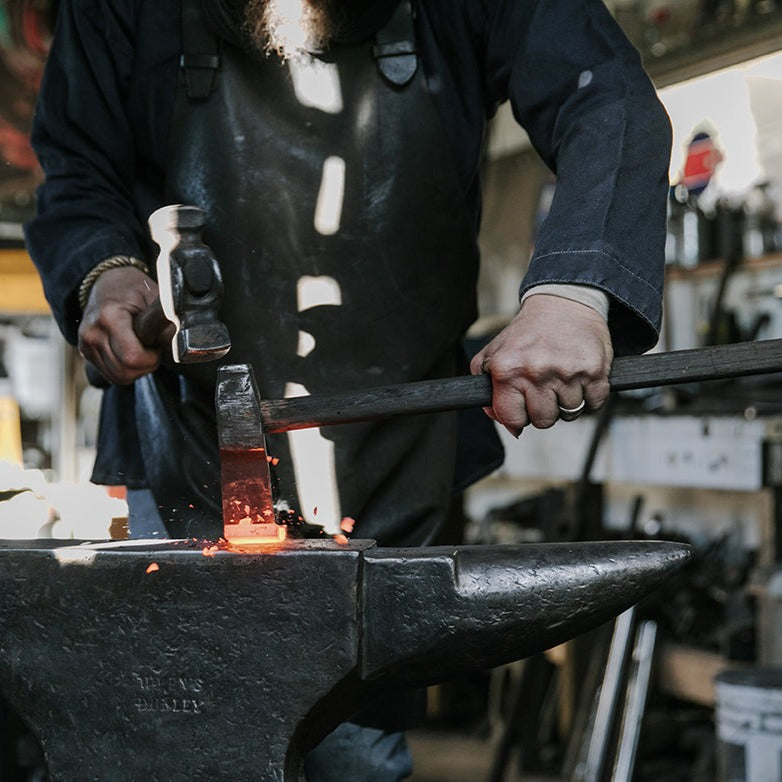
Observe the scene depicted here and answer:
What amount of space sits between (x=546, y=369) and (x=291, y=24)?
2.23 ft

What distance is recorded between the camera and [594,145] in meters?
1.28

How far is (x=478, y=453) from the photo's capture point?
1.67m

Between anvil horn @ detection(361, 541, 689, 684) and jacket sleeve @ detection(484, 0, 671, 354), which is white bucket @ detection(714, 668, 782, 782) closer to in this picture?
jacket sleeve @ detection(484, 0, 671, 354)

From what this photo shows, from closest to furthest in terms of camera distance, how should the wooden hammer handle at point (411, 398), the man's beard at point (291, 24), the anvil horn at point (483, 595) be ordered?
the anvil horn at point (483, 595), the wooden hammer handle at point (411, 398), the man's beard at point (291, 24)

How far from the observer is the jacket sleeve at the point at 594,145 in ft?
3.98

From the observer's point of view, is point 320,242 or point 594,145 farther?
point 320,242

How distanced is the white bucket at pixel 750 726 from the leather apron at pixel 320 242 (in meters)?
1.08

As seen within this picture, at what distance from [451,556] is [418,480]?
567 millimetres

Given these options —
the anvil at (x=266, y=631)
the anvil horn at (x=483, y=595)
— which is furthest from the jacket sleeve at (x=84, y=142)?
the anvil horn at (x=483, y=595)

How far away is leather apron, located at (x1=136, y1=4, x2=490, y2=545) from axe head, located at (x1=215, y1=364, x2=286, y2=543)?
356 mm

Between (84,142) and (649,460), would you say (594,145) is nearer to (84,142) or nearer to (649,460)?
(84,142)

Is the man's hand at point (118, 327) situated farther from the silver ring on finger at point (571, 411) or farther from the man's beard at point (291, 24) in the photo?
the silver ring on finger at point (571, 411)

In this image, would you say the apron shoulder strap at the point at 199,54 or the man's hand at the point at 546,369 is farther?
the apron shoulder strap at the point at 199,54

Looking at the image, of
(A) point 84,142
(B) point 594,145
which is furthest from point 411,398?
(A) point 84,142
